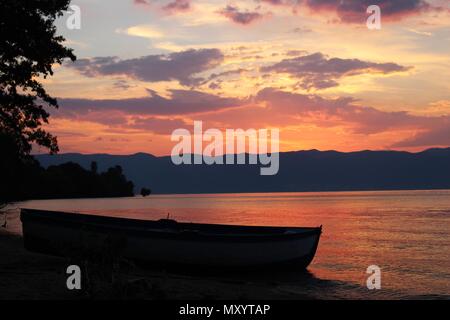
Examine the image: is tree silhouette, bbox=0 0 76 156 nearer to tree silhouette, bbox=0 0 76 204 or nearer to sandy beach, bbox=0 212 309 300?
tree silhouette, bbox=0 0 76 204

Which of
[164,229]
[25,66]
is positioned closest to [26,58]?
[25,66]

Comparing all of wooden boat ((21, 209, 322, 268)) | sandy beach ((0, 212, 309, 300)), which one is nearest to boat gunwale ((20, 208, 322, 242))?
wooden boat ((21, 209, 322, 268))

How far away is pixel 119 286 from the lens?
47.0 feet

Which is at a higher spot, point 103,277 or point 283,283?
point 103,277

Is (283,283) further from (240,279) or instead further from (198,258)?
(198,258)

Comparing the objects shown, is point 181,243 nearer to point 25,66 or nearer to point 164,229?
point 164,229

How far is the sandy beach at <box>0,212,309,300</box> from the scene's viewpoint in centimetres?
1459

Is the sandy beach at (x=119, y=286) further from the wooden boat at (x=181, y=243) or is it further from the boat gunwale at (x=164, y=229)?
the boat gunwale at (x=164, y=229)

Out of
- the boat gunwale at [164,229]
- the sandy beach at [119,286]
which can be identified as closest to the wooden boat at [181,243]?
the boat gunwale at [164,229]
